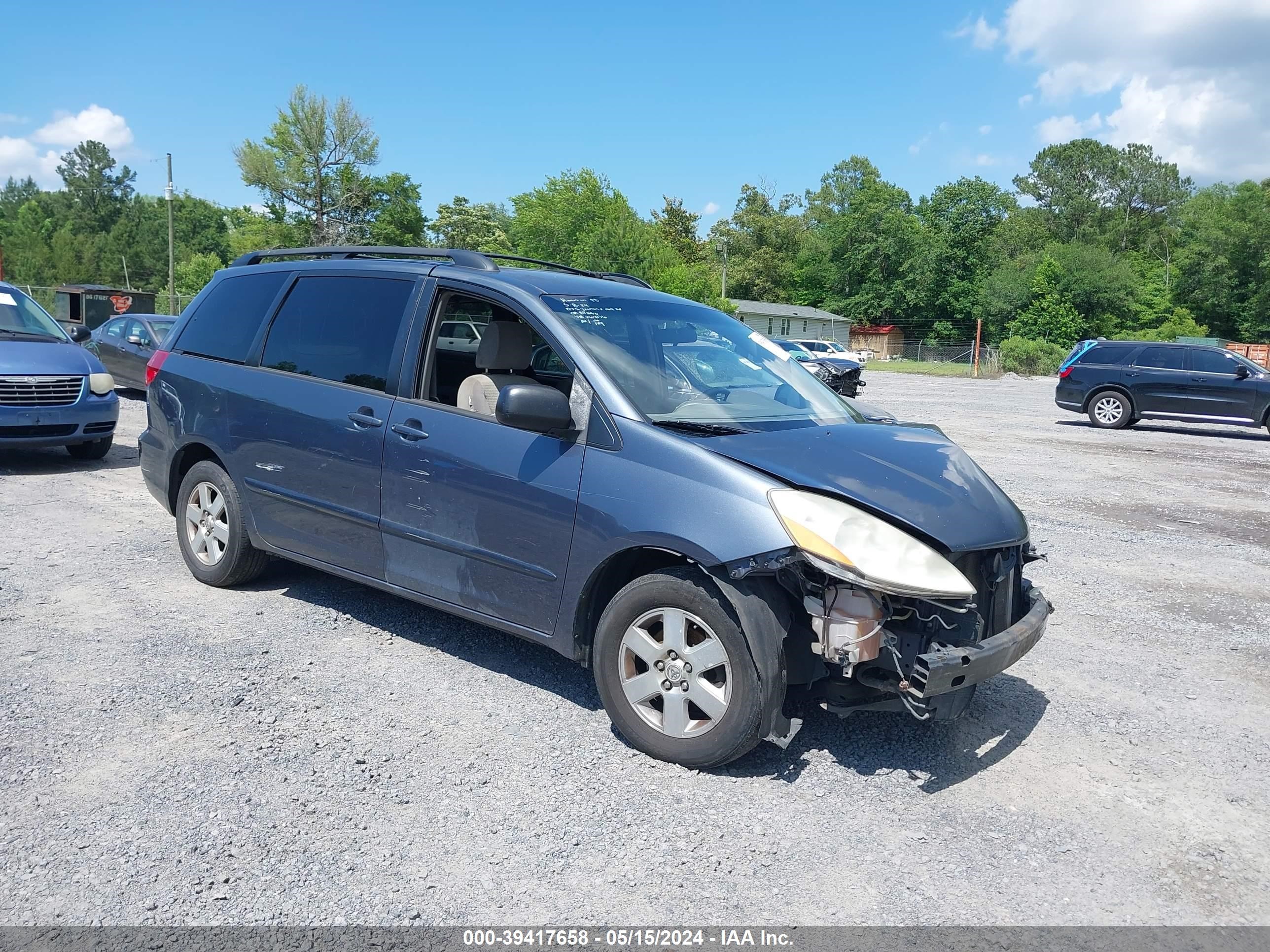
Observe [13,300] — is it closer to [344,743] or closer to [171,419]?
[171,419]

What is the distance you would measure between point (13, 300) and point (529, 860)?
10.0 meters

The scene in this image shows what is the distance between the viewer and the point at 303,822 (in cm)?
318

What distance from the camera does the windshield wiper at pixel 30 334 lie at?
31.9 ft

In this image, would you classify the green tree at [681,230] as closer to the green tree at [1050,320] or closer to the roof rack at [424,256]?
the green tree at [1050,320]

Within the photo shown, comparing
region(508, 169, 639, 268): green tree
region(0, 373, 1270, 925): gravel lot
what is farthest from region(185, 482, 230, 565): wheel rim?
region(508, 169, 639, 268): green tree

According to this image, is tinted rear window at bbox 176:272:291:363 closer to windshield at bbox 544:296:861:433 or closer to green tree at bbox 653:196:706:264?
windshield at bbox 544:296:861:433

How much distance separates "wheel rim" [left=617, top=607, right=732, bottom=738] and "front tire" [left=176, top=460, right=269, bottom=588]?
2.78 metres

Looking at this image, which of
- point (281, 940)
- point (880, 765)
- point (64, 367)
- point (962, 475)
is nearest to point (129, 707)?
point (281, 940)

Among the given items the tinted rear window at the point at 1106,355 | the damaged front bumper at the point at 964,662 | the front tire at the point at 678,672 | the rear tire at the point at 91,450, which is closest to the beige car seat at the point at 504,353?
the front tire at the point at 678,672

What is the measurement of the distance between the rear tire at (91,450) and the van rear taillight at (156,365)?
15.4 feet

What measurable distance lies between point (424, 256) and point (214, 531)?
2.10 meters

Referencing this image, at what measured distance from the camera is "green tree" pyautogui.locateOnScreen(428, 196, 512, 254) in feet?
270

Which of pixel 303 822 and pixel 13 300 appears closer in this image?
pixel 303 822

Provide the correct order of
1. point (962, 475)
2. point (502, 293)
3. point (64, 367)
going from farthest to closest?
point (64, 367) → point (502, 293) → point (962, 475)
